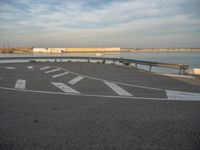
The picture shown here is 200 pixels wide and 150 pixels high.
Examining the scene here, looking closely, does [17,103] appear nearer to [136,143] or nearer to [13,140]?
[13,140]

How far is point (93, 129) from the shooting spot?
414cm

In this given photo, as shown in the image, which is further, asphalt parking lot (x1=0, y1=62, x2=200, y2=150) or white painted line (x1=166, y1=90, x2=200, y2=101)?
white painted line (x1=166, y1=90, x2=200, y2=101)

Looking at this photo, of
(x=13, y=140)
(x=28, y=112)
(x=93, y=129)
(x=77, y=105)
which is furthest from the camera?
(x=77, y=105)

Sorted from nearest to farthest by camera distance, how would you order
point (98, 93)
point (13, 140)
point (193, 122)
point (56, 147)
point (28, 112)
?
point (56, 147) < point (13, 140) < point (193, 122) < point (28, 112) < point (98, 93)

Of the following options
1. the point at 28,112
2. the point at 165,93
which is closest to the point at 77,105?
the point at 28,112

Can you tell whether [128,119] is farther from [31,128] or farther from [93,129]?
[31,128]

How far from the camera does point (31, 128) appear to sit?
4.20 meters

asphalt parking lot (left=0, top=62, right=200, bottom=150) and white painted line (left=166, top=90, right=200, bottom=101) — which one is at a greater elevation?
asphalt parking lot (left=0, top=62, right=200, bottom=150)

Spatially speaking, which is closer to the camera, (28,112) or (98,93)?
(28,112)

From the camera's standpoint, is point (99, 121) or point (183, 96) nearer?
point (99, 121)

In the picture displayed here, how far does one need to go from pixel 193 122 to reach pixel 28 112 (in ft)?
15.1

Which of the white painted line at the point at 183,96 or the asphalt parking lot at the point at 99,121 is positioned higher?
the asphalt parking lot at the point at 99,121

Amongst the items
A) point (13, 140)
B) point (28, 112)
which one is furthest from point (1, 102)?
point (13, 140)

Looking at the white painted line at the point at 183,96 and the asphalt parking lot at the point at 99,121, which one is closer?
the asphalt parking lot at the point at 99,121
